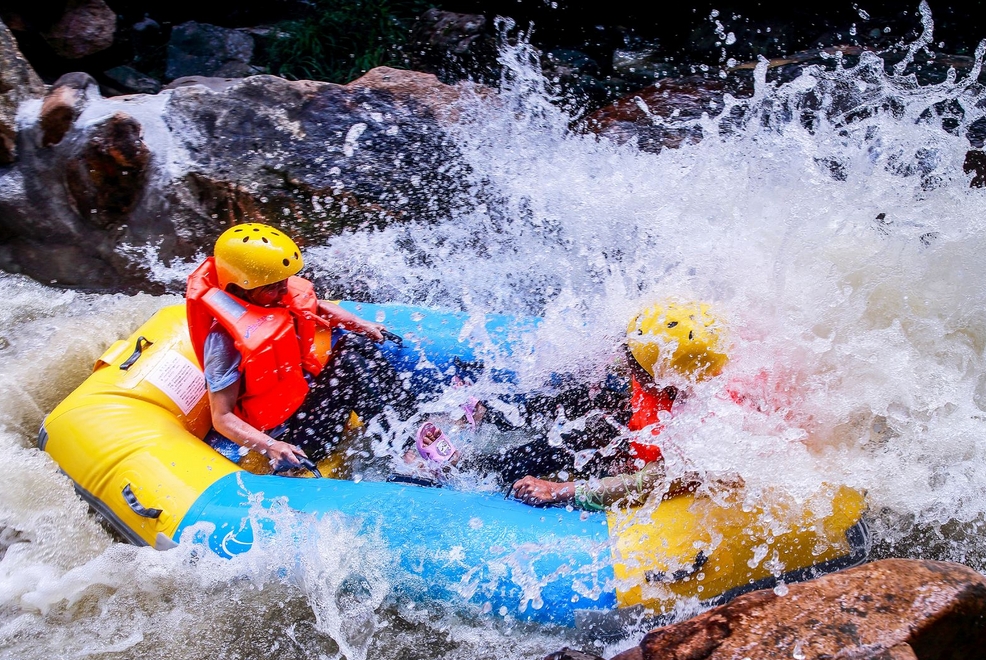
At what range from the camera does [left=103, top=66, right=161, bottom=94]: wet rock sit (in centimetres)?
666

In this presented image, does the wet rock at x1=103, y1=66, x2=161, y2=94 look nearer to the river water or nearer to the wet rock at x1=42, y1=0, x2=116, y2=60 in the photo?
the wet rock at x1=42, y1=0, x2=116, y2=60

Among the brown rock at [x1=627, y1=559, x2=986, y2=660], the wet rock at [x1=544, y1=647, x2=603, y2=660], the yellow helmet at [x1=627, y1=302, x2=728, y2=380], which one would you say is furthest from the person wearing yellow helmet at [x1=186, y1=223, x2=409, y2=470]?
the brown rock at [x1=627, y1=559, x2=986, y2=660]

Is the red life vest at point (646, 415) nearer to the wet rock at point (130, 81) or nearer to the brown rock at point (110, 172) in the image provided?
the brown rock at point (110, 172)

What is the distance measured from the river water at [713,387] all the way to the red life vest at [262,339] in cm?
60

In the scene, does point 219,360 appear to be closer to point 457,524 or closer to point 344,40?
point 457,524

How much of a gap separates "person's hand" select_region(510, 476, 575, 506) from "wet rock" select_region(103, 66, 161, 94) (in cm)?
549

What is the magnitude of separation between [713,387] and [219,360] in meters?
1.87

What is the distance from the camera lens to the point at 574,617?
102 inches

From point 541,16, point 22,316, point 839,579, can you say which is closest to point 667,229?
point 839,579

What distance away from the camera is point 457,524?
9.02ft

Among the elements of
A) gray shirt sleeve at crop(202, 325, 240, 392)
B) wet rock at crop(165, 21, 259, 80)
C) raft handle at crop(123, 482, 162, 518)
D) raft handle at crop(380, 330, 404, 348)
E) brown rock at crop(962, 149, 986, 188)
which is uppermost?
brown rock at crop(962, 149, 986, 188)

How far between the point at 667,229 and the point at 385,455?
73.6 inches

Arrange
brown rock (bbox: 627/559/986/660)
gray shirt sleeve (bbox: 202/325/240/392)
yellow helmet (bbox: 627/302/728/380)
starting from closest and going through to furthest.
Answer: brown rock (bbox: 627/559/986/660)
yellow helmet (bbox: 627/302/728/380)
gray shirt sleeve (bbox: 202/325/240/392)

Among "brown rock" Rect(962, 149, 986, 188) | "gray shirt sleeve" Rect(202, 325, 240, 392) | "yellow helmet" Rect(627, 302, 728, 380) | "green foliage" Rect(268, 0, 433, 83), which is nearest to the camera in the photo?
"yellow helmet" Rect(627, 302, 728, 380)
